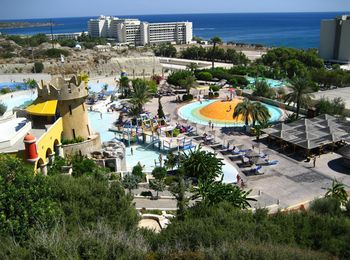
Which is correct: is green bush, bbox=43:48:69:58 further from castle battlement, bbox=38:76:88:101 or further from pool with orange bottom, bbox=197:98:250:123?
castle battlement, bbox=38:76:88:101

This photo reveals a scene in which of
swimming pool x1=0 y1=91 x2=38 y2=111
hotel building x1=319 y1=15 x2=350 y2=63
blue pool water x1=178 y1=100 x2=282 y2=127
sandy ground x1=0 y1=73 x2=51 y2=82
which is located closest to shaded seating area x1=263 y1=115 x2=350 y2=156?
blue pool water x1=178 y1=100 x2=282 y2=127

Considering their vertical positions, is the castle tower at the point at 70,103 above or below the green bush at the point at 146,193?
above

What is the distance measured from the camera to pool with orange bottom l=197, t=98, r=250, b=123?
44.7m

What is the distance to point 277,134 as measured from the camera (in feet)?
113

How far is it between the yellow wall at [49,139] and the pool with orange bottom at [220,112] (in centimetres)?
2133

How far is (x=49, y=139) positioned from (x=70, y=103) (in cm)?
419

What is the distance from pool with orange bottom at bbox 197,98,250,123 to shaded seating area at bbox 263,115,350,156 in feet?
28.9

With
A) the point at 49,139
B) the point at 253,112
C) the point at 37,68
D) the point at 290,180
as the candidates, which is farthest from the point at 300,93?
the point at 37,68

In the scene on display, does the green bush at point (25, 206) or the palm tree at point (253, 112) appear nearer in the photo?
the green bush at point (25, 206)

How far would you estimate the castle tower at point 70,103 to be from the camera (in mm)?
29317

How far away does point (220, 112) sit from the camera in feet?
152

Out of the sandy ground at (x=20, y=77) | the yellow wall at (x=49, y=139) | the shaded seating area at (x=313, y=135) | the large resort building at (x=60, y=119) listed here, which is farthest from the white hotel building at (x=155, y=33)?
the yellow wall at (x=49, y=139)

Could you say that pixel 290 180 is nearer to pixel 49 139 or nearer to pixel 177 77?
pixel 49 139

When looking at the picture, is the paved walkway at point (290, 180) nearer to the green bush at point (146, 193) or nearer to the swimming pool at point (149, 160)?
the swimming pool at point (149, 160)
